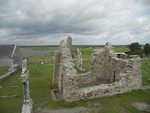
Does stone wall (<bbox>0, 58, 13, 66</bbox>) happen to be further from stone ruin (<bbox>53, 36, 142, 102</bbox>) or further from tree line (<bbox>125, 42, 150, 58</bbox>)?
tree line (<bbox>125, 42, 150, 58</bbox>)

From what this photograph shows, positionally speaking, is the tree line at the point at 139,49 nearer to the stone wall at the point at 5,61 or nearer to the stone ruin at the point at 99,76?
the stone wall at the point at 5,61

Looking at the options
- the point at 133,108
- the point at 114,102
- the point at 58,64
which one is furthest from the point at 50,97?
the point at 133,108

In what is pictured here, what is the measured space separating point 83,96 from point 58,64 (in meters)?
5.85

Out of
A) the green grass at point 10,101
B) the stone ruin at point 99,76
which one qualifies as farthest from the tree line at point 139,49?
the green grass at point 10,101

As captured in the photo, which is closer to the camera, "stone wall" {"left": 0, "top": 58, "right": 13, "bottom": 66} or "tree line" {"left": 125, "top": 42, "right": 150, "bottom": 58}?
"stone wall" {"left": 0, "top": 58, "right": 13, "bottom": 66}

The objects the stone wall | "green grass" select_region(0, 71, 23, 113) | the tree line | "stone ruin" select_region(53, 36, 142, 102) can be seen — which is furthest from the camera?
the tree line

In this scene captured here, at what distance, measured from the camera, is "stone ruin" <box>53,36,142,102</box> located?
13.8 m

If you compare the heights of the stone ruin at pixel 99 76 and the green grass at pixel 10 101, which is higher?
the stone ruin at pixel 99 76

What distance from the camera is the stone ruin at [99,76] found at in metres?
13.8

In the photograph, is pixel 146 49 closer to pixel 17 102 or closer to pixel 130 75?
pixel 130 75

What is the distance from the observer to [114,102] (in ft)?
44.4

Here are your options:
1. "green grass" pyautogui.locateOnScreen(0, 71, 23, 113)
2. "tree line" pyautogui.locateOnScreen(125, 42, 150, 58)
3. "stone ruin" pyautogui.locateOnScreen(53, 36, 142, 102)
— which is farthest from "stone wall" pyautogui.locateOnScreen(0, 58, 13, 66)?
"tree line" pyautogui.locateOnScreen(125, 42, 150, 58)

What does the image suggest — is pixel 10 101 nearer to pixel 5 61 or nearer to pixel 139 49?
pixel 5 61

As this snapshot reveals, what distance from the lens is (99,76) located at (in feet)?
64.1
